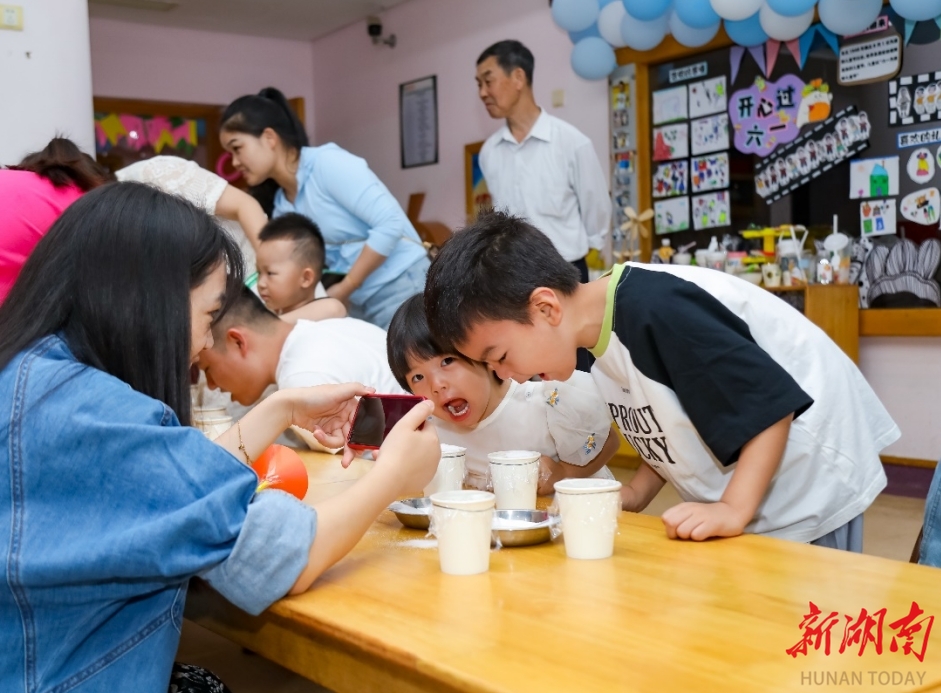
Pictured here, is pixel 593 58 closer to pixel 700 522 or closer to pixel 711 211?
pixel 711 211

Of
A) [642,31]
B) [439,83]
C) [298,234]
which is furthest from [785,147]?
[439,83]

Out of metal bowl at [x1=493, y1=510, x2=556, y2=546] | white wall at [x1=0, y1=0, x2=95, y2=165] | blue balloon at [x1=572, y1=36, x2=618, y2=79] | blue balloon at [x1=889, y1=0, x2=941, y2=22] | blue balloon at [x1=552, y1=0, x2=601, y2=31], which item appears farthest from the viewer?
blue balloon at [x1=572, y1=36, x2=618, y2=79]

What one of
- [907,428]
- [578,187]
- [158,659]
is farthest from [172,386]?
[907,428]

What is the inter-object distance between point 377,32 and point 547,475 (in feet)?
22.0

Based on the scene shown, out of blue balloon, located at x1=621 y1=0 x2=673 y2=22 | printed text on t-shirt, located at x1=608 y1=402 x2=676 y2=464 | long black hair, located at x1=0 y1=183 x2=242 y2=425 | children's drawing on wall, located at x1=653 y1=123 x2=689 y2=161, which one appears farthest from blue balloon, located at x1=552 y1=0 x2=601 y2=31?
long black hair, located at x1=0 y1=183 x2=242 y2=425

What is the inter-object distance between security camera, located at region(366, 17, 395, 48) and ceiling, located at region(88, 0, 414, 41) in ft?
0.26

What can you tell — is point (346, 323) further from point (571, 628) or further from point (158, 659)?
point (571, 628)

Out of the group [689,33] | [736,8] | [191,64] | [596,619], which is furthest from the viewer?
A: [191,64]

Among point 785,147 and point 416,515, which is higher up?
point 785,147

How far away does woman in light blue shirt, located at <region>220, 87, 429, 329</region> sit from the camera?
12.1 feet

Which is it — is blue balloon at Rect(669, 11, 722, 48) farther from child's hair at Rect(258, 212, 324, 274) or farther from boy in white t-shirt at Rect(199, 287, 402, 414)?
boy in white t-shirt at Rect(199, 287, 402, 414)

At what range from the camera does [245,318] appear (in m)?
2.72

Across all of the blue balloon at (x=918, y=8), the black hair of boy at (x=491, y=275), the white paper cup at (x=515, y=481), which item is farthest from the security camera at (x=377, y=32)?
the white paper cup at (x=515, y=481)

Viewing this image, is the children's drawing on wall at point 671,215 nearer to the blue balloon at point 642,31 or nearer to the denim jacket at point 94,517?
the blue balloon at point 642,31
